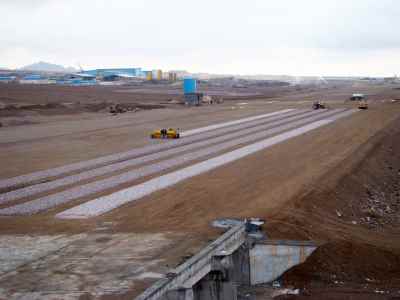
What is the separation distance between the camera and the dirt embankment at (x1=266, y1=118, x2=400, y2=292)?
1925 cm

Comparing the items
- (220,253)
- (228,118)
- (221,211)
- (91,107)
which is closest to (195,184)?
(221,211)

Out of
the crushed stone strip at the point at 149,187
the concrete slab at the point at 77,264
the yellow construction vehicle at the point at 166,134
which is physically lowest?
the concrete slab at the point at 77,264

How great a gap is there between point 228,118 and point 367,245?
47.7 m

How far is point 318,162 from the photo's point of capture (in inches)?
1353

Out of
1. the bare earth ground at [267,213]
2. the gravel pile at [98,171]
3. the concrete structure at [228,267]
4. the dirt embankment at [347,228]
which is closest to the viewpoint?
the concrete structure at [228,267]

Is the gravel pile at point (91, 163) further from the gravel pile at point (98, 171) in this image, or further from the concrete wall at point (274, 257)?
the concrete wall at point (274, 257)

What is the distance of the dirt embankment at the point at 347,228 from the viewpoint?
19.2m

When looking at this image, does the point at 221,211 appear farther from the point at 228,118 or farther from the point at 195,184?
the point at 228,118

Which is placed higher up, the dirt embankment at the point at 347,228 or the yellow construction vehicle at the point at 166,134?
the yellow construction vehicle at the point at 166,134

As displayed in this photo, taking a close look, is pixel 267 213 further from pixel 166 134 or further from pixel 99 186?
pixel 166 134

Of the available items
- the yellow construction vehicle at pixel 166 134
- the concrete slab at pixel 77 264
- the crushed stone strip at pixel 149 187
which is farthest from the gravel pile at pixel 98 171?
the concrete slab at pixel 77 264

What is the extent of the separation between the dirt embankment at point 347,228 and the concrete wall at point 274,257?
9.8 inches

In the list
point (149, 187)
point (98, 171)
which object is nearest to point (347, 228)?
point (149, 187)

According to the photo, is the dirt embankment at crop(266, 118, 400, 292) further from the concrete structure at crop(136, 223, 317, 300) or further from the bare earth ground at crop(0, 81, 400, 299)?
the concrete structure at crop(136, 223, 317, 300)
